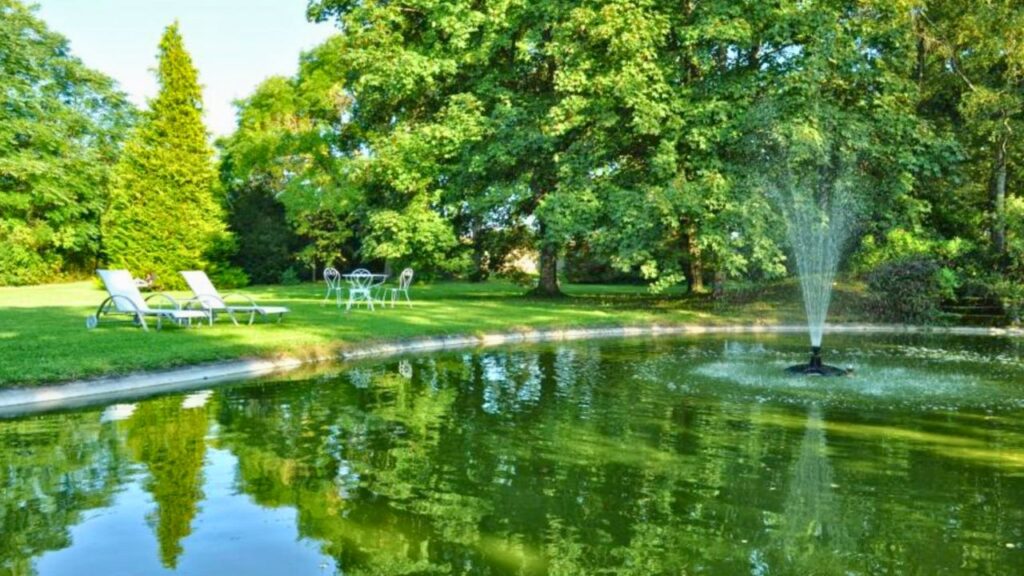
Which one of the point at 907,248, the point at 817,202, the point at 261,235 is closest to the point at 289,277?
the point at 261,235

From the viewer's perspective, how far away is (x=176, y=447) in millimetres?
6676

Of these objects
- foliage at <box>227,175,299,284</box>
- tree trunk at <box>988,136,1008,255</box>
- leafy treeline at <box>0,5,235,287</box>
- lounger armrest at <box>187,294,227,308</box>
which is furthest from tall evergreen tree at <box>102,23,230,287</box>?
tree trunk at <box>988,136,1008,255</box>

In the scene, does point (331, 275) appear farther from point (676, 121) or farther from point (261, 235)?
point (261, 235)

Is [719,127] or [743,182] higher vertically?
[719,127]

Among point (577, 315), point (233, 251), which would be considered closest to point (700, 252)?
point (577, 315)

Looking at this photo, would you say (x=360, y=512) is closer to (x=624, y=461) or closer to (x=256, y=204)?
(x=624, y=461)

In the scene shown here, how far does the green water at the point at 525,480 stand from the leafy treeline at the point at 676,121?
12.0 m

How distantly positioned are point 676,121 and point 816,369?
11.9 meters

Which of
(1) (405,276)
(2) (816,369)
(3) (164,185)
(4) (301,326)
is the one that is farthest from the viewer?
(3) (164,185)

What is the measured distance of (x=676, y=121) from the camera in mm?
21500

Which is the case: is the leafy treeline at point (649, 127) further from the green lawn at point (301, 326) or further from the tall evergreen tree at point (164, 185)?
the green lawn at point (301, 326)

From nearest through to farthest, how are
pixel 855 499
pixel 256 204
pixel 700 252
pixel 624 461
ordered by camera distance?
pixel 855 499 < pixel 624 461 < pixel 700 252 < pixel 256 204

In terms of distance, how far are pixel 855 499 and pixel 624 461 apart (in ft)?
5.85

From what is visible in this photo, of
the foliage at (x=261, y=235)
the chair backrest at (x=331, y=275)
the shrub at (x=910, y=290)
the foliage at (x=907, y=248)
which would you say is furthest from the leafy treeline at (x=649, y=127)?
the foliage at (x=261, y=235)
